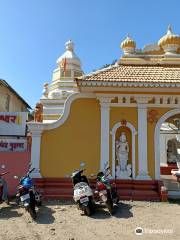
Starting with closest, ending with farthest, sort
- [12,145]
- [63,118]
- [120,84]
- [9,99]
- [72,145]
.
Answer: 1. [120,84]
2. [72,145]
3. [63,118]
4. [12,145]
5. [9,99]

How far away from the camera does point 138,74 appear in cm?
1055

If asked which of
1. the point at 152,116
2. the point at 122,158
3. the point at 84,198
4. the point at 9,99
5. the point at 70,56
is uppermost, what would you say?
the point at 70,56

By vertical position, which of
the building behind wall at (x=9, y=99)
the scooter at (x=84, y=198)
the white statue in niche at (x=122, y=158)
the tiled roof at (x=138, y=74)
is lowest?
→ the scooter at (x=84, y=198)

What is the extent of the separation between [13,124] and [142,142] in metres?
6.69

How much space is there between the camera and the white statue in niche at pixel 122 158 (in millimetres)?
9859

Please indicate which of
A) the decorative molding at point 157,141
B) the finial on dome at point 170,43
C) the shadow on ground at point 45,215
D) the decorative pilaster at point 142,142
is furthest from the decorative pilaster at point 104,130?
the finial on dome at point 170,43

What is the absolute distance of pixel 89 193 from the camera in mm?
7488

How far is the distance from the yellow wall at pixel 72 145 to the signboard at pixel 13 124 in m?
4.41

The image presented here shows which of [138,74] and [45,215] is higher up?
[138,74]

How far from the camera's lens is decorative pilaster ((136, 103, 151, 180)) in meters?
9.76

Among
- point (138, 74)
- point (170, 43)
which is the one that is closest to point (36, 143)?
point (138, 74)

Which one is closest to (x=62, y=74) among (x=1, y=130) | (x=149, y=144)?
(x=1, y=130)

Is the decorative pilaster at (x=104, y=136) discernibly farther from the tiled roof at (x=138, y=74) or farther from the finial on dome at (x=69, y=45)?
the finial on dome at (x=69, y=45)

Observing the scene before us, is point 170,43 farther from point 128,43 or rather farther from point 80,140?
point 80,140
